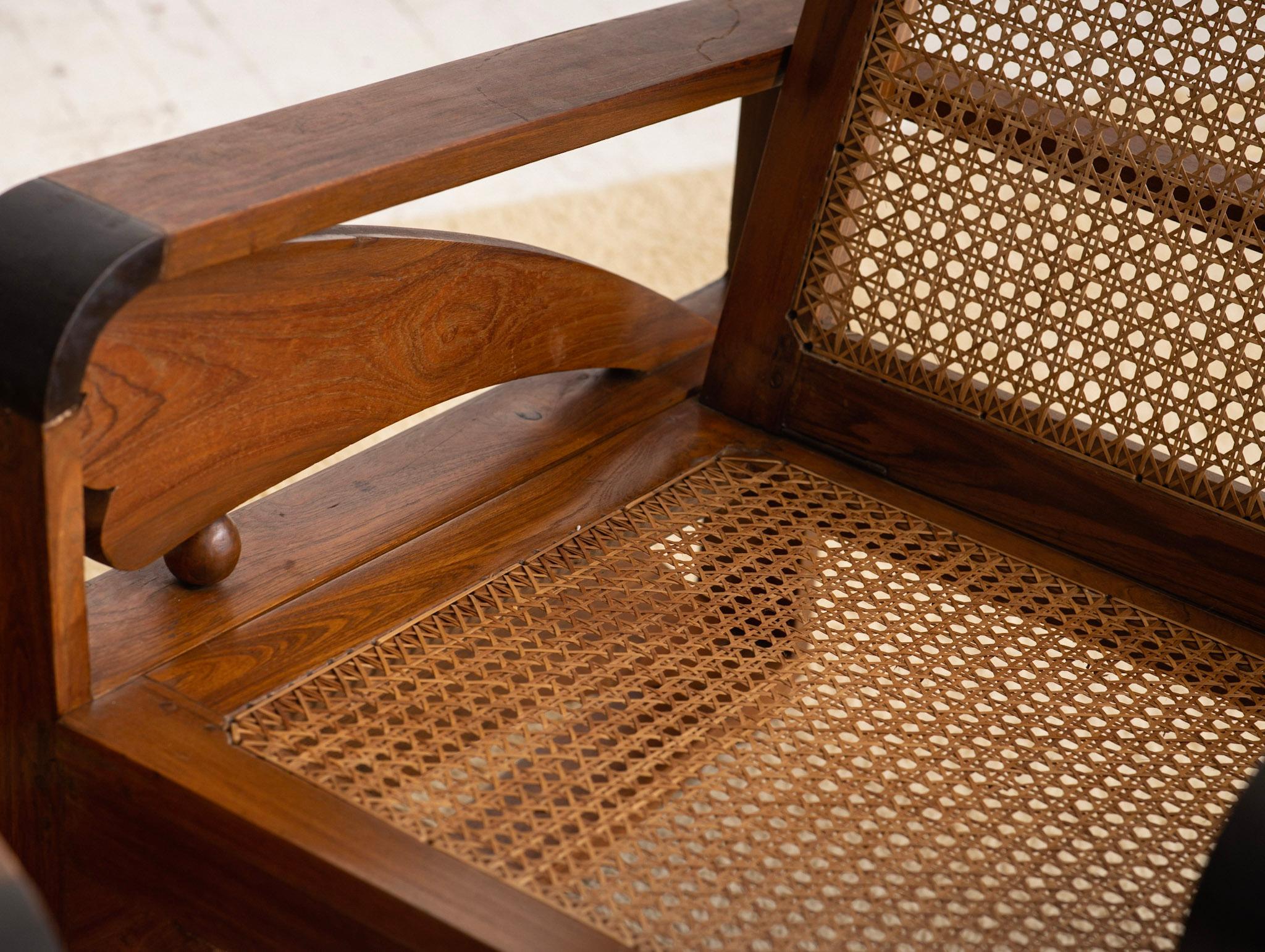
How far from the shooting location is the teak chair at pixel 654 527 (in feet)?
2.14

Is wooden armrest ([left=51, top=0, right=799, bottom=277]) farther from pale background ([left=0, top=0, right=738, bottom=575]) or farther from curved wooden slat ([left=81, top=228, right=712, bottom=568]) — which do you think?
pale background ([left=0, top=0, right=738, bottom=575])

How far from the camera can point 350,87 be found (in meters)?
2.63

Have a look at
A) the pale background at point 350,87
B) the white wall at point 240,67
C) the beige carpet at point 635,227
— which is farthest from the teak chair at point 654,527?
the white wall at point 240,67

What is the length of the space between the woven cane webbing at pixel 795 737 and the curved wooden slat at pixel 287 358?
121 mm

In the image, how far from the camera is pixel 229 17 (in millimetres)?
2852

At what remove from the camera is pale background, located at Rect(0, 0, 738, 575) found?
7.09 ft

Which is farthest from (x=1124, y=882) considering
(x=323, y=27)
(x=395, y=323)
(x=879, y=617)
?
(x=323, y=27)

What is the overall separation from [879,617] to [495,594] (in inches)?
9.0

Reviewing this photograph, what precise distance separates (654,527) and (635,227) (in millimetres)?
1370

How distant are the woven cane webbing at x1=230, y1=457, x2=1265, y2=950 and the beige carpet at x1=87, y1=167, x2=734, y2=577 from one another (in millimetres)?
1121

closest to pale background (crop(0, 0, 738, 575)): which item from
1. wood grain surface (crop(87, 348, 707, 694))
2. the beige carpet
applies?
the beige carpet

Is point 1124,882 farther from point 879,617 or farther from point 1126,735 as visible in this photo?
point 879,617

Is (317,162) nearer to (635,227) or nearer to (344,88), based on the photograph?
(635,227)

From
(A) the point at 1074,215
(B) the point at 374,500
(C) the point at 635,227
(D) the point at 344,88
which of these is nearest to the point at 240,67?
(D) the point at 344,88
